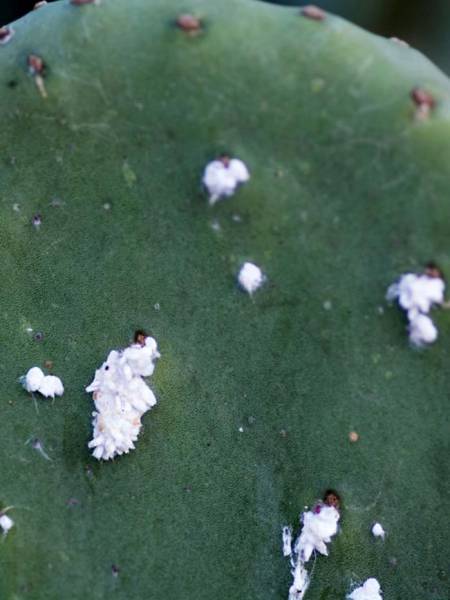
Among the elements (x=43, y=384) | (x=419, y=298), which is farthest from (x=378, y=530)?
(x=43, y=384)

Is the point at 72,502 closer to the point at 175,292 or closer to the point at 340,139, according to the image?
the point at 175,292

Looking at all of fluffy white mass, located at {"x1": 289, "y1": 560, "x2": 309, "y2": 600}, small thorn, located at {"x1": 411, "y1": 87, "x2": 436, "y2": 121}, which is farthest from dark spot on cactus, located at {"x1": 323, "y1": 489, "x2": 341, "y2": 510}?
small thorn, located at {"x1": 411, "y1": 87, "x2": 436, "y2": 121}

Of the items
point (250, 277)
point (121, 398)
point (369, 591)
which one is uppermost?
point (250, 277)

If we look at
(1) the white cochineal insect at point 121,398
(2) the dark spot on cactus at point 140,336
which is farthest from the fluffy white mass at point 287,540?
(2) the dark spot on cactus at point 140,336

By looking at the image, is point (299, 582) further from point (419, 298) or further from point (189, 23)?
point (189, 23)

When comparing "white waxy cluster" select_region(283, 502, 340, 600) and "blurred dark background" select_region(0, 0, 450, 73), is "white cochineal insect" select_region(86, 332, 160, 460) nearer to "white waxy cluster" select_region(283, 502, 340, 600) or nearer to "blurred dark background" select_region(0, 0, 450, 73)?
"white waxy cluster" select_region(283, 502, 340, 600)

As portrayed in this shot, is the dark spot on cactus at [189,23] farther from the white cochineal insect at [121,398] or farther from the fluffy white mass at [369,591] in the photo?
the fluffy white mass at [369,591]
